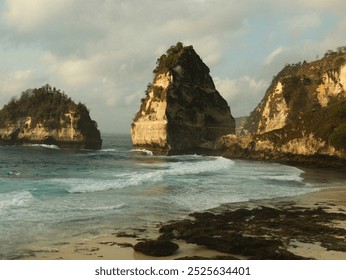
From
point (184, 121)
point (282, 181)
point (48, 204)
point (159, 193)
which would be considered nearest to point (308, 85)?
point (184, 121)

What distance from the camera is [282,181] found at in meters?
30.6

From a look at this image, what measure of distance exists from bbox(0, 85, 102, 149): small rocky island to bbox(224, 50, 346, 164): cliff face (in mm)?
38812

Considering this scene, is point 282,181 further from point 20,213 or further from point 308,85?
point 308,85

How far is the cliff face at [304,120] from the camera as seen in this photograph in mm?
47969

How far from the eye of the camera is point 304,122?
174 ft

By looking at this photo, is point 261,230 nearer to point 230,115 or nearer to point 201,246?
point 201,246

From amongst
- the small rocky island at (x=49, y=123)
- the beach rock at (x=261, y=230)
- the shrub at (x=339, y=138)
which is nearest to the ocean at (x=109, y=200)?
the beach rock at (x=261, y=230)

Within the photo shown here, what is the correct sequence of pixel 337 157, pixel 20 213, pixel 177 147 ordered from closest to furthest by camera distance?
pixel 20 213 → pixel 337 157 → pixel 177 147

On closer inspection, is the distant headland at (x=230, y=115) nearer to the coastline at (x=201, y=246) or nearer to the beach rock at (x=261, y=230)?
the beach rock at (x=261, y=230)

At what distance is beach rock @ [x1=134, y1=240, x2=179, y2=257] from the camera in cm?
1105

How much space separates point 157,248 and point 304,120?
47045 mm

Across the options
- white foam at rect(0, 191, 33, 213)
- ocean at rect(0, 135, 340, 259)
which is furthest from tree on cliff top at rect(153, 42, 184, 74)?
white foam at rect(0, 191, 33, 213)

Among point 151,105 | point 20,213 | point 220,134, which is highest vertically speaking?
point 151,105

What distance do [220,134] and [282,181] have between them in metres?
52.1
